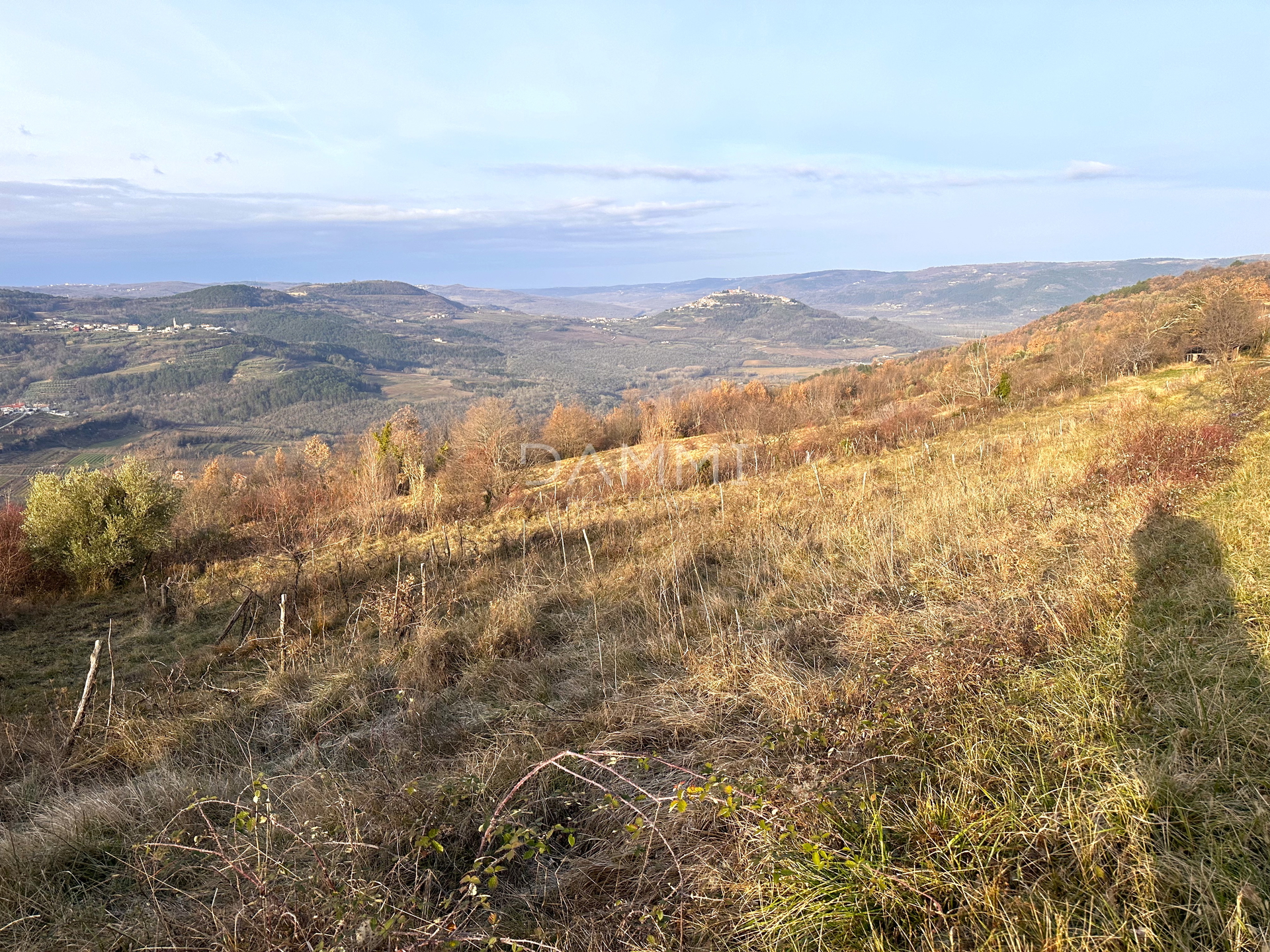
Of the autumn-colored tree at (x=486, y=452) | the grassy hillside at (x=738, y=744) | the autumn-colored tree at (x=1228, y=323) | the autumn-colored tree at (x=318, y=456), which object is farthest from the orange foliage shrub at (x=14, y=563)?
the autumn-colored tree at (x=1228, y=323)

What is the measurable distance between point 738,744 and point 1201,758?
2071 millimetres

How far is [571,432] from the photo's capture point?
34.7 m

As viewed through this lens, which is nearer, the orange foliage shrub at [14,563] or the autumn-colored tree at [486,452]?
the orange foliage shrub at [14,563]

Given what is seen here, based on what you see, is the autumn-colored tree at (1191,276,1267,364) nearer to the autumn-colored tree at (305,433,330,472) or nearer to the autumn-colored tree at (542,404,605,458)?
the autumn-colored tree at (542,404,605,458)

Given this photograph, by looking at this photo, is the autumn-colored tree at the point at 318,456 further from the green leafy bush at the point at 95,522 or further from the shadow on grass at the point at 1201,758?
the shadow on grass at the point at 1201,758

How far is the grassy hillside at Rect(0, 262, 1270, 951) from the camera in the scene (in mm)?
2312

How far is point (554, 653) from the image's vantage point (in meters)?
6.16

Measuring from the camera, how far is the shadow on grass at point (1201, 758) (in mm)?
2002

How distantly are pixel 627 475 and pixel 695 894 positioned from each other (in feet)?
68.3

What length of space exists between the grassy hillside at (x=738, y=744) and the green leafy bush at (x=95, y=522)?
17.9 feet

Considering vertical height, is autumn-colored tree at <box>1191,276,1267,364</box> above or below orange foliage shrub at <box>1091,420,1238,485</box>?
above

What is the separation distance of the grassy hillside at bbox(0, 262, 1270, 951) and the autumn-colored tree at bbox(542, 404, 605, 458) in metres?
23.7

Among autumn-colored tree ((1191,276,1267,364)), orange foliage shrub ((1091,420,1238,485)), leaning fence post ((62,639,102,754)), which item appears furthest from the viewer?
autumn-colored tree ((1191,276,1267,364))

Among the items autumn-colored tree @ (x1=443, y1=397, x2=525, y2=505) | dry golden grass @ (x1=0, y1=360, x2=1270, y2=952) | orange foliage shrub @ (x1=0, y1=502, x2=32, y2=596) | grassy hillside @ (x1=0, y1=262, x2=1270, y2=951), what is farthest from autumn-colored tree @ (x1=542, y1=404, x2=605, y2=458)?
dry golden grass @ (x1=0, y1=360, x2=1270, y2=952)
